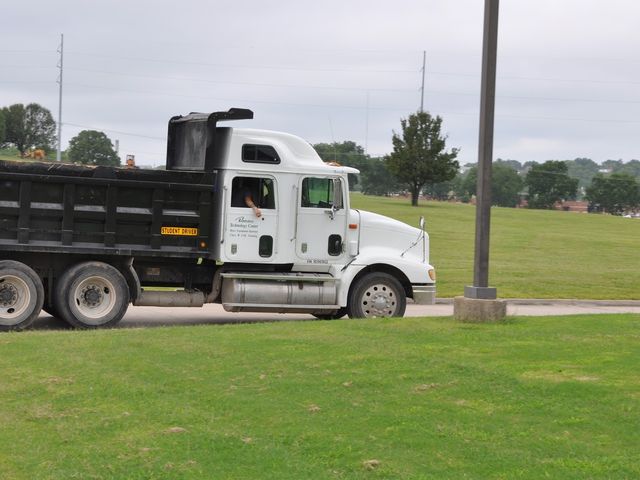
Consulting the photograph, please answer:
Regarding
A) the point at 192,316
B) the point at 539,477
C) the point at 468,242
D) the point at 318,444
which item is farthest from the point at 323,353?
the point at 468,242

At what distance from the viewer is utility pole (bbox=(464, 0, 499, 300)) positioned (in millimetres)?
13352

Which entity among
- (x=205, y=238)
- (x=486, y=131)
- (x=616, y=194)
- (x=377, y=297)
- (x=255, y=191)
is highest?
(x=616, y=194)

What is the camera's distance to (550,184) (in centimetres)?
13100

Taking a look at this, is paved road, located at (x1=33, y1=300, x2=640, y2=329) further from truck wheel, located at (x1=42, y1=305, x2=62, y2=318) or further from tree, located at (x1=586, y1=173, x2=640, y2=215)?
tree, located at (x1=586, y1=173, x2=640, y2=215)

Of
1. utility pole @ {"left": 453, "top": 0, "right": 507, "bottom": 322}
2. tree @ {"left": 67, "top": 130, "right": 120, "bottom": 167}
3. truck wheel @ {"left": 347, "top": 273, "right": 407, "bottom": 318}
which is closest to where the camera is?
utility pole @ {"left": 453, "top": 0, "right": 507, "bottom": 322}

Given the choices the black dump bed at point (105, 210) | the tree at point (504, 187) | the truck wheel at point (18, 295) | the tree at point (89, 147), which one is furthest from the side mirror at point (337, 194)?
the tree at point (504, 187)

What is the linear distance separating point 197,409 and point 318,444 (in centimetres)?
129

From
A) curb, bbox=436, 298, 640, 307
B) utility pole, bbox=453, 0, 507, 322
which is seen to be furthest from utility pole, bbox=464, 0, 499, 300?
curb, bbox=436, 298, 640, 307

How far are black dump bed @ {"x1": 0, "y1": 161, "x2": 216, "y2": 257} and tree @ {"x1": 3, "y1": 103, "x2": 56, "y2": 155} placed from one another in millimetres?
70615

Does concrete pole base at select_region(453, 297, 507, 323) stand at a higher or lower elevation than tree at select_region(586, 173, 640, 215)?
lower

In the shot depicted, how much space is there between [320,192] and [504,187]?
4922 inches

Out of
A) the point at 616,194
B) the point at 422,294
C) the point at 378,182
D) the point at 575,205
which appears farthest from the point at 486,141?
the point at 575,205

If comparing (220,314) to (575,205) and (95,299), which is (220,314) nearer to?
(95,299)

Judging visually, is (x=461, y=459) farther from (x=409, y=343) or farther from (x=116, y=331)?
(x=116, y=331)
